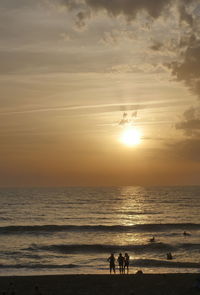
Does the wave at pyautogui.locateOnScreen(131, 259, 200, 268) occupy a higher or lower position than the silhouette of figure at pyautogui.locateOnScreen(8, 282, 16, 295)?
higher

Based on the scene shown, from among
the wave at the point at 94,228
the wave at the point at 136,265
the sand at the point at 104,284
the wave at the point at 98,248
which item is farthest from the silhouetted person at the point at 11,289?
the wave at the point at 94,228

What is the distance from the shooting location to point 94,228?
66062mm

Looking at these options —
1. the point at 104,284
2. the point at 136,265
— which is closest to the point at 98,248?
the point at 136,265

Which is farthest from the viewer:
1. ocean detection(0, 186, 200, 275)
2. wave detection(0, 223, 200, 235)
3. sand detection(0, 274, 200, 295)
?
wave detection(0, 223, 200, 235)

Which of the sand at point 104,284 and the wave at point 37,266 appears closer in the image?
the sand at point 104,284

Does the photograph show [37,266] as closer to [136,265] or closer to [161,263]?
[136,265]

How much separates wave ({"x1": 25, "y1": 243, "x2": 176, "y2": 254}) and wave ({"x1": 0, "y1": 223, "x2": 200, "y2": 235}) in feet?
50.0

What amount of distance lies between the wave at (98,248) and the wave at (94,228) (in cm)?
1523

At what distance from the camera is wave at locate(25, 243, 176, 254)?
4469 centimetres

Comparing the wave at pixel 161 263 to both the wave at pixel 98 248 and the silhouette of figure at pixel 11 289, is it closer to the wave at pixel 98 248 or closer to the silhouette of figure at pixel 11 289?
the wave at pixel 98 248

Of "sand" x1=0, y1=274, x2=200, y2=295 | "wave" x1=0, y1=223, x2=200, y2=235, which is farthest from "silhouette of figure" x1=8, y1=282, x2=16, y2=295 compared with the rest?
"wave" x1=0, y1=223, x2=200, y2=235

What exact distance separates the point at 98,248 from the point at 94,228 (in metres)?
20.1

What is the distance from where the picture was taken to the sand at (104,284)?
76.8ft

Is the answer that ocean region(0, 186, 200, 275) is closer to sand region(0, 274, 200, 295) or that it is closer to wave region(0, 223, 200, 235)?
wave region(0, 223, 200, 235)
